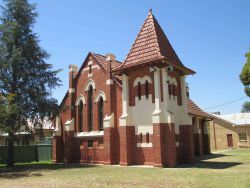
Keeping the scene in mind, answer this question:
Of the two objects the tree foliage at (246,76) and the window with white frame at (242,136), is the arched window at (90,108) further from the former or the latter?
the window with white frame at (242,136)

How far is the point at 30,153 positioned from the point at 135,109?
15793mm

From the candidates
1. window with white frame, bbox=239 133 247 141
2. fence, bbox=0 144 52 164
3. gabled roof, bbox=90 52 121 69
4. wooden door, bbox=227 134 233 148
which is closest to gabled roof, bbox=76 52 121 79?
Answer: gabled roof, bbox=90 52 121 69

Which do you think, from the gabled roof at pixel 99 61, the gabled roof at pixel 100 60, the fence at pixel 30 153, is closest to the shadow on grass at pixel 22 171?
the fence at pixel 30 153

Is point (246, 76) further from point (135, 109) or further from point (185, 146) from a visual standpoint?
point (135, 109)

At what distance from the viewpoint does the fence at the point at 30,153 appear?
30.4m

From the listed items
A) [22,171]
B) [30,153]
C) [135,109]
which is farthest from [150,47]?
[30,153]

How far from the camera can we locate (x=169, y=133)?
66.1 ft

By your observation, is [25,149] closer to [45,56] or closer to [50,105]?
[50,105]

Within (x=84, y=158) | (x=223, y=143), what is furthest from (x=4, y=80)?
(x=223, y=143)

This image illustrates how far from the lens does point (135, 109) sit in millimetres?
22781

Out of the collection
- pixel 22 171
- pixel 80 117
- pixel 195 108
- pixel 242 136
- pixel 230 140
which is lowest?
pixel 22 171

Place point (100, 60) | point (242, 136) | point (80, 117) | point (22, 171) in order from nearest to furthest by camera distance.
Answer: point (22, 171) < point (100, 60) < point (80, 117) < point (242, 136)

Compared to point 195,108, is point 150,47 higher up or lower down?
higher up

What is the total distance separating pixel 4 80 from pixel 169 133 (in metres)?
13.5
